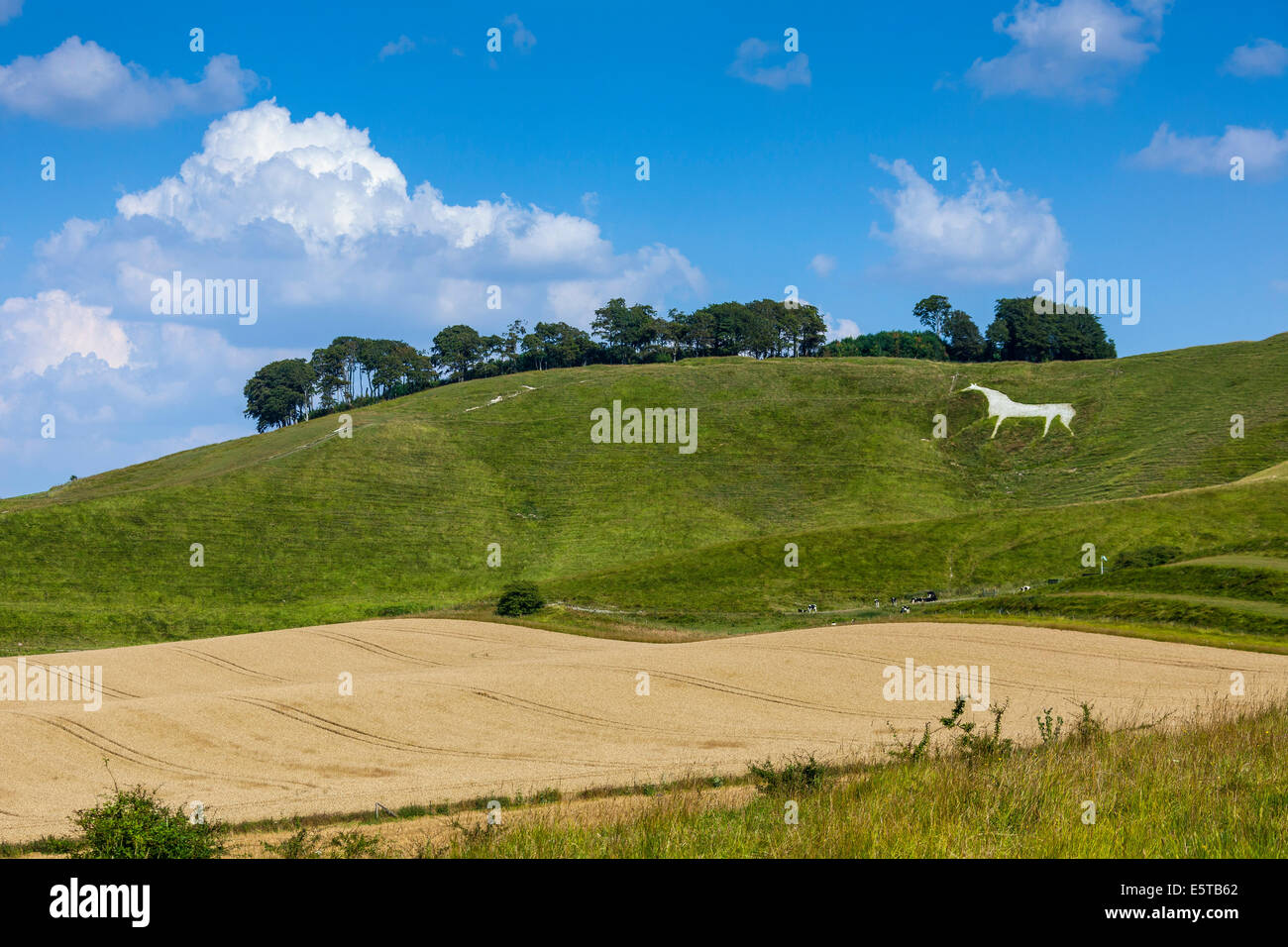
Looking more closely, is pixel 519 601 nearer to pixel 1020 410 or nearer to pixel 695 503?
pixel 695 503

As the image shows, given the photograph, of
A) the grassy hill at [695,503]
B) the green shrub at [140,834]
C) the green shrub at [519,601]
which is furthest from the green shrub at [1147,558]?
the green shrub at [140,834]

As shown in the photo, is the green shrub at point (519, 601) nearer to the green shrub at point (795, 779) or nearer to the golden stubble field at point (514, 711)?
the golden stubble field at point (514, 711)

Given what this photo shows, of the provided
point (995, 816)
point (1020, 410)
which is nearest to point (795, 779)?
point (995, 816)

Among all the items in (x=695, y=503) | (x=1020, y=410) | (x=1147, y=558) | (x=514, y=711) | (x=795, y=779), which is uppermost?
(x=1020, y=410)

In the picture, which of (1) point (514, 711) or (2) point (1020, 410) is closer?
(1) point (514, 711)

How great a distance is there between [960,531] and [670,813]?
80.4 m

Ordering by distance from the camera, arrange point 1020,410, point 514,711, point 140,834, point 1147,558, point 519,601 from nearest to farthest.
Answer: point 140,834 → point 514,711 → point 1147,558 → point 519,601 → point 1020,410

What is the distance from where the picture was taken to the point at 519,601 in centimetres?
7738

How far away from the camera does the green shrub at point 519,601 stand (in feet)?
252

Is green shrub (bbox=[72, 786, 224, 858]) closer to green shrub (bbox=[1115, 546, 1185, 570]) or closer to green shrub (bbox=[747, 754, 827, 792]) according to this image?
green shrub (bbox=[747, 754, 827, 792])

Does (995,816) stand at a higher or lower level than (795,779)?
higher

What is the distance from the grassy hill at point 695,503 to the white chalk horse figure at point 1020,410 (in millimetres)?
2219

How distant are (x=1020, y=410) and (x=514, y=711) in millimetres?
131884

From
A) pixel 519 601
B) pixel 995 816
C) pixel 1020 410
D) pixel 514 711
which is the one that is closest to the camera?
pixel 995 816
